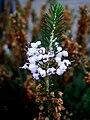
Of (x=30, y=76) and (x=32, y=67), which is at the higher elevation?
(x=30, y=76)

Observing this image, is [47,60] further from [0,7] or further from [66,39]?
[0,7]

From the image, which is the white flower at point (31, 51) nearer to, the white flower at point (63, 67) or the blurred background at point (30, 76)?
the white flower at point (63, 67)

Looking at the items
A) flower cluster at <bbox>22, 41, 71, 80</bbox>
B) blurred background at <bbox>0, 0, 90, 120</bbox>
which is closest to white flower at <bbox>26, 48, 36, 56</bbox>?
flower cluster at <bbox>22, 41, 71, 80</bbox>

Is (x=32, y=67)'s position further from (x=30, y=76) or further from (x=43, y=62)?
(x=30, y=76)

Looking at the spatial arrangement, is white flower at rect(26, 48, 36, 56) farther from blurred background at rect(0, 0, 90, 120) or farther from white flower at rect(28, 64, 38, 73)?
blurred background at rect(0, 0, 90, 120)

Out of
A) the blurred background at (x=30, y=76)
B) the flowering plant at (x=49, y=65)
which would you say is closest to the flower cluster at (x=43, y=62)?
the flowering plant at (x=49, y=65)

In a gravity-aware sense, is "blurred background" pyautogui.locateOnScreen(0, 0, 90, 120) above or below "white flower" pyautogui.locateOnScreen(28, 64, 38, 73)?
above

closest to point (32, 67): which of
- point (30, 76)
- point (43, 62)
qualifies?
point (43, 62)

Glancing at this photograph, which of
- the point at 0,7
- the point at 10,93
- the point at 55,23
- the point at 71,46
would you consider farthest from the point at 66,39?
the point at 0,7
